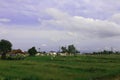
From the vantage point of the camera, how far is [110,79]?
84.6ft

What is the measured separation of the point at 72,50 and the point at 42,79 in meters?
114

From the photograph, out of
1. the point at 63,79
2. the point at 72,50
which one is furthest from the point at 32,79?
the point at 72,50

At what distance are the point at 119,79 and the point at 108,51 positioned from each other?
119m

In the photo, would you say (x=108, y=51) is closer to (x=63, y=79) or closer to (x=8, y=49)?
(x=8, y=49)

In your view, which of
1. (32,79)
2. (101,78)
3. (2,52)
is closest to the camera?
(32,79)

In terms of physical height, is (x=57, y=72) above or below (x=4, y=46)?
below

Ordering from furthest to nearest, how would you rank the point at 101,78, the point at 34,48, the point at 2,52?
the point at 34,48 → the point at 2,52 → the point at 101,78

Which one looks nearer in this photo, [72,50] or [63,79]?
[63,79]

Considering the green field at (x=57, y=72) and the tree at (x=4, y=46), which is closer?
the green field at (x=57, y=72)

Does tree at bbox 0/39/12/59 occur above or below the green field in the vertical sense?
above

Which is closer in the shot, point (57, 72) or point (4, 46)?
point (57, 72)

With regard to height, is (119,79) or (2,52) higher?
(2,52)

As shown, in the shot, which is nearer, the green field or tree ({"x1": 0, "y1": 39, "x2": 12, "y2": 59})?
the green field

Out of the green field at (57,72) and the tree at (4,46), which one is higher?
the tree at (4,46)
